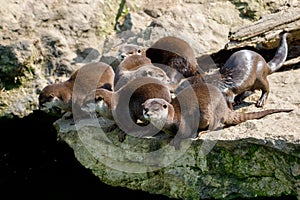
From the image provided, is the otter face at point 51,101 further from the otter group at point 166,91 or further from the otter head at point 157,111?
the otter head at point 157,111

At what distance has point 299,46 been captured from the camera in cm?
509

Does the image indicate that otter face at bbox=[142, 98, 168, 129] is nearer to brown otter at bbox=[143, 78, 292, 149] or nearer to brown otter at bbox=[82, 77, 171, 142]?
brown otter at bbox=[143, 78, 292, 149]

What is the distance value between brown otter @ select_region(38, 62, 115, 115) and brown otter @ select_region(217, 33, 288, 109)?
101cm

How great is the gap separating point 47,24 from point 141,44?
1.00 metres

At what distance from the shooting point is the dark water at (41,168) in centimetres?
469

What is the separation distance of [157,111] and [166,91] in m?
0.39

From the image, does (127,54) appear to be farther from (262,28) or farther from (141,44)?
(262,28)

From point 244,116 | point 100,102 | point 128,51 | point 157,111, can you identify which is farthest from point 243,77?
point 128,51

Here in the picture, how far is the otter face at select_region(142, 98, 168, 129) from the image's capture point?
12.7ft

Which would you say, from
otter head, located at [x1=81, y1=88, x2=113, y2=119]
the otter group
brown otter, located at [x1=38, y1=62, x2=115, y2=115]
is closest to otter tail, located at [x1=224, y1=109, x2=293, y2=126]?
the otter group

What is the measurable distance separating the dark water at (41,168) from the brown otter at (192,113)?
0.64 meters

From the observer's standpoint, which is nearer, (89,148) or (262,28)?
(89,148)

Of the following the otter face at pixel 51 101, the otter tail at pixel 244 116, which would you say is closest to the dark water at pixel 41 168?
the otter face at pixel 51 101

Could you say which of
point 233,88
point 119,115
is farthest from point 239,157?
point 119,115
